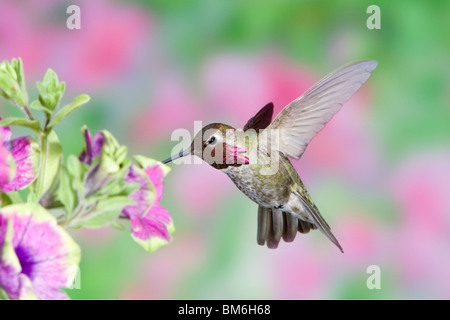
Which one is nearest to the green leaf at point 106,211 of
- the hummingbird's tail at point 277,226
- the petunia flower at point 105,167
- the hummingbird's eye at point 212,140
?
the petunia flower at point 105,167

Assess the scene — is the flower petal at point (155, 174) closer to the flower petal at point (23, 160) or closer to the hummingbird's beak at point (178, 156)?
the flower petal at point (23, 160)

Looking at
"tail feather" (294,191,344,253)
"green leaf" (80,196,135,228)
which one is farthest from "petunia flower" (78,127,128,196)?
"tail feather" (294,191,344,253)

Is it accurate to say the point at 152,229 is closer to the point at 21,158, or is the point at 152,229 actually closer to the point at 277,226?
the point at 21,158

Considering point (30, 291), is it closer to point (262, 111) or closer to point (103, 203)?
point (103, 203)

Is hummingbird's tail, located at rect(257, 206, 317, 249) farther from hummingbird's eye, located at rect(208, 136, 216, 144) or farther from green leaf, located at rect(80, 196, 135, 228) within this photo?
green leaf, located at rect(80, 196, 135, 228)
